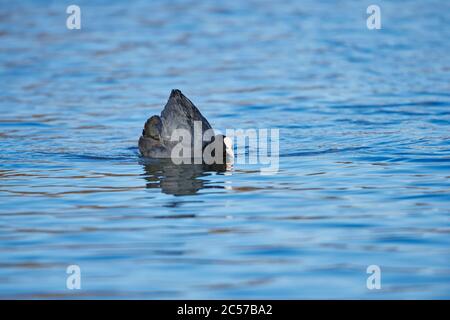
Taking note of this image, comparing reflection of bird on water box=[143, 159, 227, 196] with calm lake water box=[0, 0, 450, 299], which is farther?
reflection of bird on water box=[143, 159, 227, 196]

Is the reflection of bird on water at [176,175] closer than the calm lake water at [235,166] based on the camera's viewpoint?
No

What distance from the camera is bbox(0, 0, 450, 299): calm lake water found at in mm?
6789

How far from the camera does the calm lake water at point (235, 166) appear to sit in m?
6.79

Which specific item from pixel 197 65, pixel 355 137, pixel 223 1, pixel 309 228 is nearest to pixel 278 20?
pixel 223 1

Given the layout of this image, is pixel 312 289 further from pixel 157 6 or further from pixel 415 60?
pixel 157 6

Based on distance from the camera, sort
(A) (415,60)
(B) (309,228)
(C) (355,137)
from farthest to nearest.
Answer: (A) (415,60)
(C) (355,137)
(B) (309,228)

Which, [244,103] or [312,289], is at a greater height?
[244,103]

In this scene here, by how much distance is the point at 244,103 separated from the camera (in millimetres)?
15680

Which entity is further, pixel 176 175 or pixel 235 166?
pixel 235 166

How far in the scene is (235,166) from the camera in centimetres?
1081

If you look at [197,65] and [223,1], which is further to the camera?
[223,1]

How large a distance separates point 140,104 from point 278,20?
9.32 m
